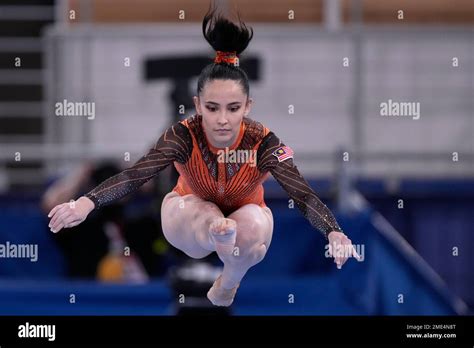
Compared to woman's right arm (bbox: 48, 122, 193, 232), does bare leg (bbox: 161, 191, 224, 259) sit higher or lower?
lower

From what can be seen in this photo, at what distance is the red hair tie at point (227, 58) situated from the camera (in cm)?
262

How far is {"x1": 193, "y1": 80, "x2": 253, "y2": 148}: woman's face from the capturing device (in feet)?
8.42

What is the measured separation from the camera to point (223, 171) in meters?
2.69

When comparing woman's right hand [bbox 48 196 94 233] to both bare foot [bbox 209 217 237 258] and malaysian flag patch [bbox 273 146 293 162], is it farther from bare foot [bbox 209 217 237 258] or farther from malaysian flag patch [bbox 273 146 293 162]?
malaysian flag patch [bbox 273 146 293 162]

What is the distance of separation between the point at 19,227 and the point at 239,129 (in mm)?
3209

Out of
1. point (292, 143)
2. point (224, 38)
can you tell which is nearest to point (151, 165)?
point (224, 38)

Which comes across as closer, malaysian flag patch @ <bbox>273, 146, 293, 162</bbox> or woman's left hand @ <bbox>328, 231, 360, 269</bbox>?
woman's left hand @ <bbox>328, 231, 360, 269</bbox>

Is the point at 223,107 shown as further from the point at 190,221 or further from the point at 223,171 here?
the point at 190,221

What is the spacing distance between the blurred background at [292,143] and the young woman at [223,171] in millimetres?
1658

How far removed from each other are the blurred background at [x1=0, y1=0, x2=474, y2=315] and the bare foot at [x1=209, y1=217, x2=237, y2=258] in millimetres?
1804

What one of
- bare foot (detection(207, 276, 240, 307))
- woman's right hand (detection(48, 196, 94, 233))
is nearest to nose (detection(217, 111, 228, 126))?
woman's right hand (detection(48, 196, 94, 233))

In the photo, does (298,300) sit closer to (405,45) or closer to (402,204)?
(402,204)

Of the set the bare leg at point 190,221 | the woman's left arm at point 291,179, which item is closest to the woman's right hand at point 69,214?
the bare leg at point 190,221

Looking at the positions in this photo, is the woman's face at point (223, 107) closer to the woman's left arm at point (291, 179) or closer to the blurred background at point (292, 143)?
the woman's left arm at point (291, 179)
